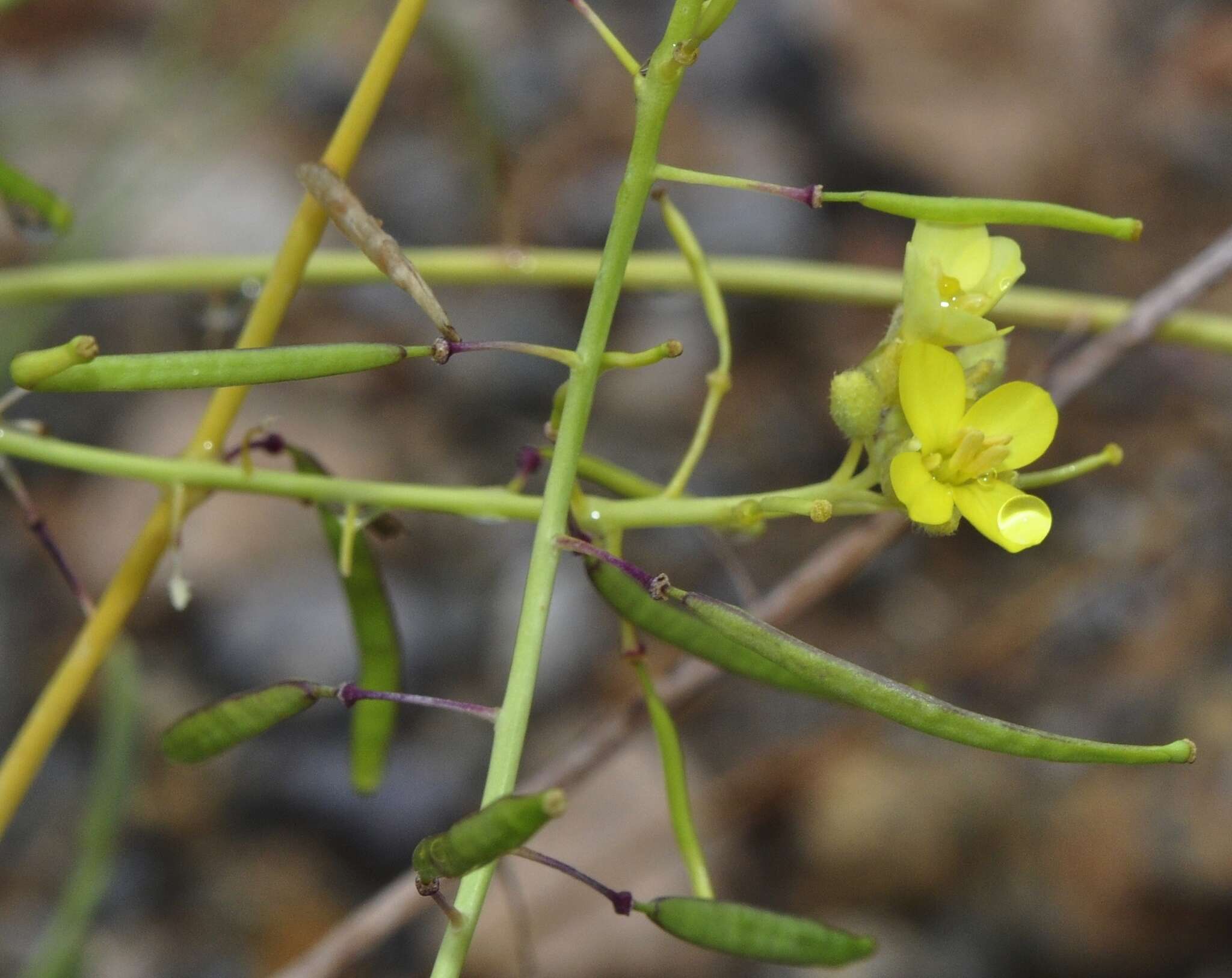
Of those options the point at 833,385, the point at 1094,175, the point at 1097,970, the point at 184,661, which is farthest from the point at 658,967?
the point at 1094,175

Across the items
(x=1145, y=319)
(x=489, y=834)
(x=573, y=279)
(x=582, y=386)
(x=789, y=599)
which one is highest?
(x=1145, y=319)

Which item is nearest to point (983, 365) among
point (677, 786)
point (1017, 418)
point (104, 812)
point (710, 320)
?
point (1017, 418)

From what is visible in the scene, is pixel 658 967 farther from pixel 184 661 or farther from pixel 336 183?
pixel 336 183

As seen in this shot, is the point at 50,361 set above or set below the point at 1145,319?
below

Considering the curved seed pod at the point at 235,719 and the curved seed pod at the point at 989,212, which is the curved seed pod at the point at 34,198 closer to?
the curved seed pod at the point at 235,719

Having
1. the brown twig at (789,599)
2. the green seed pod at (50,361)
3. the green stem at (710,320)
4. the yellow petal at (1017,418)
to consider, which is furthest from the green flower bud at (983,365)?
the green seed pod at (50,361)

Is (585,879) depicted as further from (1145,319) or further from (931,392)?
(1145,319)
